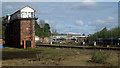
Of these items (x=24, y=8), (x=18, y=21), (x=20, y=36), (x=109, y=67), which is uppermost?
(x=24, y=8)

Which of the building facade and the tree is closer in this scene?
the building facade

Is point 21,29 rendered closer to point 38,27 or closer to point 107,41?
point 107,41

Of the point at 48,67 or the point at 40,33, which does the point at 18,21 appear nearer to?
the point at 48,67

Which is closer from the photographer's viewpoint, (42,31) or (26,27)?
(26,27)

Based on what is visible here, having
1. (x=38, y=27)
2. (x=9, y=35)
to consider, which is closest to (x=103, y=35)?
(x=9, y=35)

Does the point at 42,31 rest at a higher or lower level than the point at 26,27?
higher

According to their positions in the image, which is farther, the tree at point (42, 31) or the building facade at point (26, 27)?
the tree at point (42, 31)

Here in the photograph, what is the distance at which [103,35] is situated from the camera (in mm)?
A: 75438

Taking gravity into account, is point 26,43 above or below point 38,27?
below

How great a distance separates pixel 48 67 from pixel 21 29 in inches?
1227

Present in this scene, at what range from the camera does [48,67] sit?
1203 centimetres

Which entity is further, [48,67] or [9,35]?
[9,35]

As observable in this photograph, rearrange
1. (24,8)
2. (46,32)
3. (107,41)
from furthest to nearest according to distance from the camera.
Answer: (46,32) < (107,41) < (24,8)

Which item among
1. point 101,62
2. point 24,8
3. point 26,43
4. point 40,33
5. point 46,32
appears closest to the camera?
point 101,62
